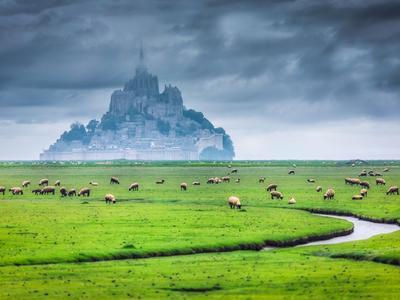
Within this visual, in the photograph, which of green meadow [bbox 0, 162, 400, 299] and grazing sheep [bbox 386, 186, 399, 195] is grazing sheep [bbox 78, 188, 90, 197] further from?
grazing sheep [bbox 386, 186, 399, 195]

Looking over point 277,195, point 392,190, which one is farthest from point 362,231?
point 392,190

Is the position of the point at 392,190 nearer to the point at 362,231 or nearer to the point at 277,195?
the point at 277,195

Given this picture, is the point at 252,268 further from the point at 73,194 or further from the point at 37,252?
the point at 73,194

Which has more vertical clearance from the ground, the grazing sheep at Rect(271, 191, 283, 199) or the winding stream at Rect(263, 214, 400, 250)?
the grazing sheep at Rect(271, 191, 283, 199)

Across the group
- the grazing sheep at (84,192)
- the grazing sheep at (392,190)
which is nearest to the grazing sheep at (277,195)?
the grazing sheep at (392,190)

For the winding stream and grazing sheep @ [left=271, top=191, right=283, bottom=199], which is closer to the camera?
the winding stream

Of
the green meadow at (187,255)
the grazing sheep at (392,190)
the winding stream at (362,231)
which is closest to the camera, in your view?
the green meadow at (187,255)

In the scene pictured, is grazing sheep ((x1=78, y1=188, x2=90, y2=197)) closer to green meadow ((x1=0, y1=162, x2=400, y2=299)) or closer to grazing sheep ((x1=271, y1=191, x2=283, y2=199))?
green meadow ((x1=0, y1=162, x2=400, y2=299))

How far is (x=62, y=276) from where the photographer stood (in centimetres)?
3625

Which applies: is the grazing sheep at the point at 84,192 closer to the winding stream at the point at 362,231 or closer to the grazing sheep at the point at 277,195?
the grazing sheep at the point at 277,195

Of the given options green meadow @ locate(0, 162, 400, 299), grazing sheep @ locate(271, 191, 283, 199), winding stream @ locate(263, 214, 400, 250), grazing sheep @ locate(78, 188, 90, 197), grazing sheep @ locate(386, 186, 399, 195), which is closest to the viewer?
green meadow @ locate(0, 162, 400, 299)

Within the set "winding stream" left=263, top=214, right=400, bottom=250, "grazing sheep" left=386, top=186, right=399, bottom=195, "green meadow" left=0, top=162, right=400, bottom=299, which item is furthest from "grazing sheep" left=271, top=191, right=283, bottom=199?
"winding stream" left=263, top=214, right=400, bottom=250

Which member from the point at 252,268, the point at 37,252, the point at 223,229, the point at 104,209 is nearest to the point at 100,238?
the point at 37,252

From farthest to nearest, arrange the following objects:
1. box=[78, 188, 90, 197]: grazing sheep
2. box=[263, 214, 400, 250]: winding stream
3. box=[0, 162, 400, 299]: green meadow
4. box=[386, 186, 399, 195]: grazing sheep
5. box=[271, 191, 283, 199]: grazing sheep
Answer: box=[78, 188, 90, 197]: grazing sheep → box=[386, 186, 399, 195]: grazing sheep → box=[271, 191, 283, 199]: grazing sheep → box=[263, 214, 400, 250]: winding stream → box=[0, 162, 400, 299]: green meadow
